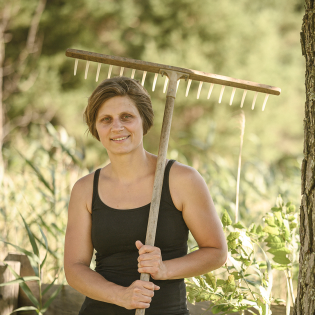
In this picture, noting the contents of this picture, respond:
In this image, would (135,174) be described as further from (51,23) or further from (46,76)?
(51,23)

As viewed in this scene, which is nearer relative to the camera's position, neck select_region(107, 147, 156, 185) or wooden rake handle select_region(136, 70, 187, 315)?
wooden rake handle select_region(136, 70, 187, 315)

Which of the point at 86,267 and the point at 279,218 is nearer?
the point at 86,267

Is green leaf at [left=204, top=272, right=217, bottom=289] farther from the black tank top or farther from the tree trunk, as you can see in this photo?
the tree trunk

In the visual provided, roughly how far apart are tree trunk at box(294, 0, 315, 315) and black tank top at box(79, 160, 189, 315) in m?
0.43

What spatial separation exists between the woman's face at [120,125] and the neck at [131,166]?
0.06 m

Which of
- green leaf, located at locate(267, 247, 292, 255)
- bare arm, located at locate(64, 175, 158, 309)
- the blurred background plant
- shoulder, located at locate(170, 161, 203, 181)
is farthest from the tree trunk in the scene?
the blurred background plant

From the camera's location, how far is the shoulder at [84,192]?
156 centimetres

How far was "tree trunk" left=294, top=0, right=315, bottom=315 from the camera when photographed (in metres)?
1.32

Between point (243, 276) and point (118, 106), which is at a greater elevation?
point (118, 106)

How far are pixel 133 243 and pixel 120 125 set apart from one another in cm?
44

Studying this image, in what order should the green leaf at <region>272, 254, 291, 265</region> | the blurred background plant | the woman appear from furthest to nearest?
the blurred background plant → the green leaf at <region>272, 254, 291, 265</region> → the woman

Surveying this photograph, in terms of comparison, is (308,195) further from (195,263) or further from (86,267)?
(86,267)

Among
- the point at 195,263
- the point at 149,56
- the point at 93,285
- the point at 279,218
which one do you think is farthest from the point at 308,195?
the point at 149,56

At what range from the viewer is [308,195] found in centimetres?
134
